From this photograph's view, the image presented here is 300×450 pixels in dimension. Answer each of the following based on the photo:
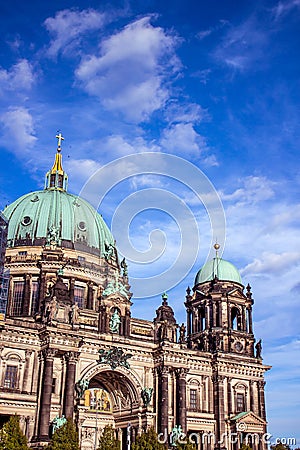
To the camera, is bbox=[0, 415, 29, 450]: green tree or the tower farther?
the tower

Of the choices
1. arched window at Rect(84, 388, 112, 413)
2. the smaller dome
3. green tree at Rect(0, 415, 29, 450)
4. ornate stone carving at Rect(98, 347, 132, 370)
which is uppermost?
the smaller dome

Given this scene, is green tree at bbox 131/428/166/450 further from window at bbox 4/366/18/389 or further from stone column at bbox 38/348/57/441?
window at bbox 4/366/18/389

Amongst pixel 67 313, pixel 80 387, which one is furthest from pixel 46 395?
pixel 67 313

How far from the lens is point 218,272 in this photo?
72625 millimetres

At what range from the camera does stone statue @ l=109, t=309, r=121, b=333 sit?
62.6m

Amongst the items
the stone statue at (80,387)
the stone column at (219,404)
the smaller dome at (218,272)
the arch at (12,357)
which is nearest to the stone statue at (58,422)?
the stone statue at (80,387)

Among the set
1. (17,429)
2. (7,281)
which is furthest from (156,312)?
(17,429)

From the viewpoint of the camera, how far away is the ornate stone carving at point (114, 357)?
5997 cm

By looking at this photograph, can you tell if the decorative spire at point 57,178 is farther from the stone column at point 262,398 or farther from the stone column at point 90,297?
the stone column at point 262,398

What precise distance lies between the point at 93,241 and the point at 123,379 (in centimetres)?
1851

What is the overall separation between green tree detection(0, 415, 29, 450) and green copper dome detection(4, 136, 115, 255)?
24451 mm

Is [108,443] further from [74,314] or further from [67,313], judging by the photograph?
[67,313]

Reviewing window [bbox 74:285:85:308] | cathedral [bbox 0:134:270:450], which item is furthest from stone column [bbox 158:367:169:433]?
window [bbox 74:285:85:308]

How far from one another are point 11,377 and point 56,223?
854 inches
